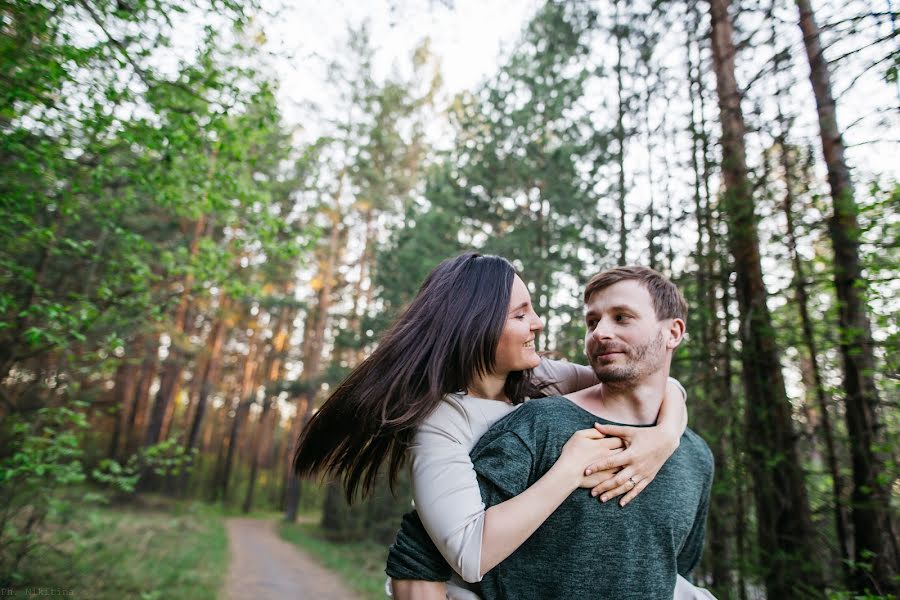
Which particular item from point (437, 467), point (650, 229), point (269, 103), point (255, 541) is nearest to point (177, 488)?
point (255, 541)

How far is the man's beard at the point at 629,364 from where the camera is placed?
1.92m

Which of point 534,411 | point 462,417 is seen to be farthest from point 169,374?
point 534,411

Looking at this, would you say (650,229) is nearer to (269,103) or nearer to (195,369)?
(269,103)

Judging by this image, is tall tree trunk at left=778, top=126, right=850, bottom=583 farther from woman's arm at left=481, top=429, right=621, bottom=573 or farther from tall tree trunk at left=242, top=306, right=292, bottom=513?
tall tree trunk at left=242, top=306, right=292, bottom=513

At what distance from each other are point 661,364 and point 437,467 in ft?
3.41

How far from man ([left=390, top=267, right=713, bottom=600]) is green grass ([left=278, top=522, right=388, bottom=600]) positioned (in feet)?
28.5

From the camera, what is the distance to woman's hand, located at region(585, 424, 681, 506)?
1629 millimetres

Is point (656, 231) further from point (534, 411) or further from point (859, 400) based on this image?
point (534, 411)

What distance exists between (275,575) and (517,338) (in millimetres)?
10697

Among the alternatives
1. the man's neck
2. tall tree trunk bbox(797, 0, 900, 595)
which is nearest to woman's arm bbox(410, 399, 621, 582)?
the man's neck

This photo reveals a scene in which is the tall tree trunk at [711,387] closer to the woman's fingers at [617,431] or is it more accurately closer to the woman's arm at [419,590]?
the woman's fingers at [617,431]

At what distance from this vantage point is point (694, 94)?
4.91m

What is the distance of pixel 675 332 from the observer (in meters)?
2.10

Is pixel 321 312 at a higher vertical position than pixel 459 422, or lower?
higher
